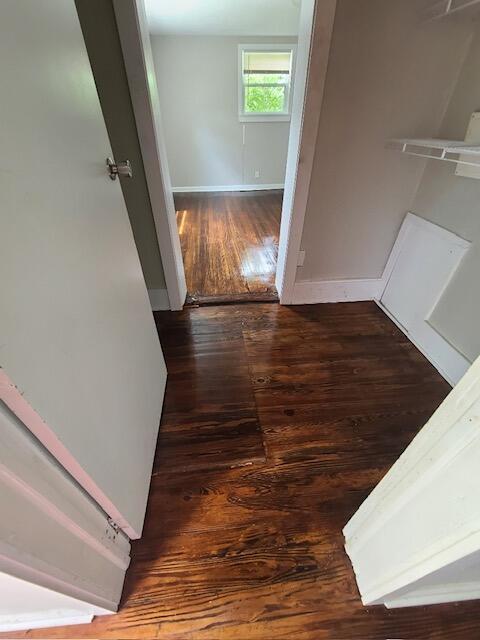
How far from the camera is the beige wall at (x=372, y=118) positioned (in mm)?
1203

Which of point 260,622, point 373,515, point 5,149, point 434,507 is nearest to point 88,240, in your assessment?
point 5,149

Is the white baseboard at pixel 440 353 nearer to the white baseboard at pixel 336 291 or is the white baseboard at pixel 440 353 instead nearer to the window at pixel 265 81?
the white baseboard at pixel 336 291

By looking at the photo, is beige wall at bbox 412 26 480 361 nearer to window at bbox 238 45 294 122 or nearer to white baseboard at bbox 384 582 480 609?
white baseboard at bbox 384 582 480 609

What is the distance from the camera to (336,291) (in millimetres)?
1994

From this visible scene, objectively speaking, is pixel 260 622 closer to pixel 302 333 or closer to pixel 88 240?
pixel 88 240

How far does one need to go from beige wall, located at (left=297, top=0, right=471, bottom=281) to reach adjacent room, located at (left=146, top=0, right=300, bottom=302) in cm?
82

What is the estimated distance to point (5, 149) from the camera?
0.41 m

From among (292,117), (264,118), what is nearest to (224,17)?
(264,118)

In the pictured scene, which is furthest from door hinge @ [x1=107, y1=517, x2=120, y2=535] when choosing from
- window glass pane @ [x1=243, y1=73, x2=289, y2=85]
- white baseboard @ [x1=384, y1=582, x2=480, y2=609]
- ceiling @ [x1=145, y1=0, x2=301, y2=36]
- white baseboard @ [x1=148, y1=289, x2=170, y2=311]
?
window glass pane @ [x1=243, y1=73, x2=289, y2=85]

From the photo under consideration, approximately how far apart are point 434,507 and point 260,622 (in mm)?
641

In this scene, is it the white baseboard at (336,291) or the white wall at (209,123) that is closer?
the white baseboard at (336,291)

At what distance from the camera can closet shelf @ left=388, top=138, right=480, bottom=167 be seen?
110 centimetres

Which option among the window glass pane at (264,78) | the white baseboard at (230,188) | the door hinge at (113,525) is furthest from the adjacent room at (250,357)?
the window glass pane at (264,78)

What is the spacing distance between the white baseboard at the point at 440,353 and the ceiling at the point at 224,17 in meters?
3.92
